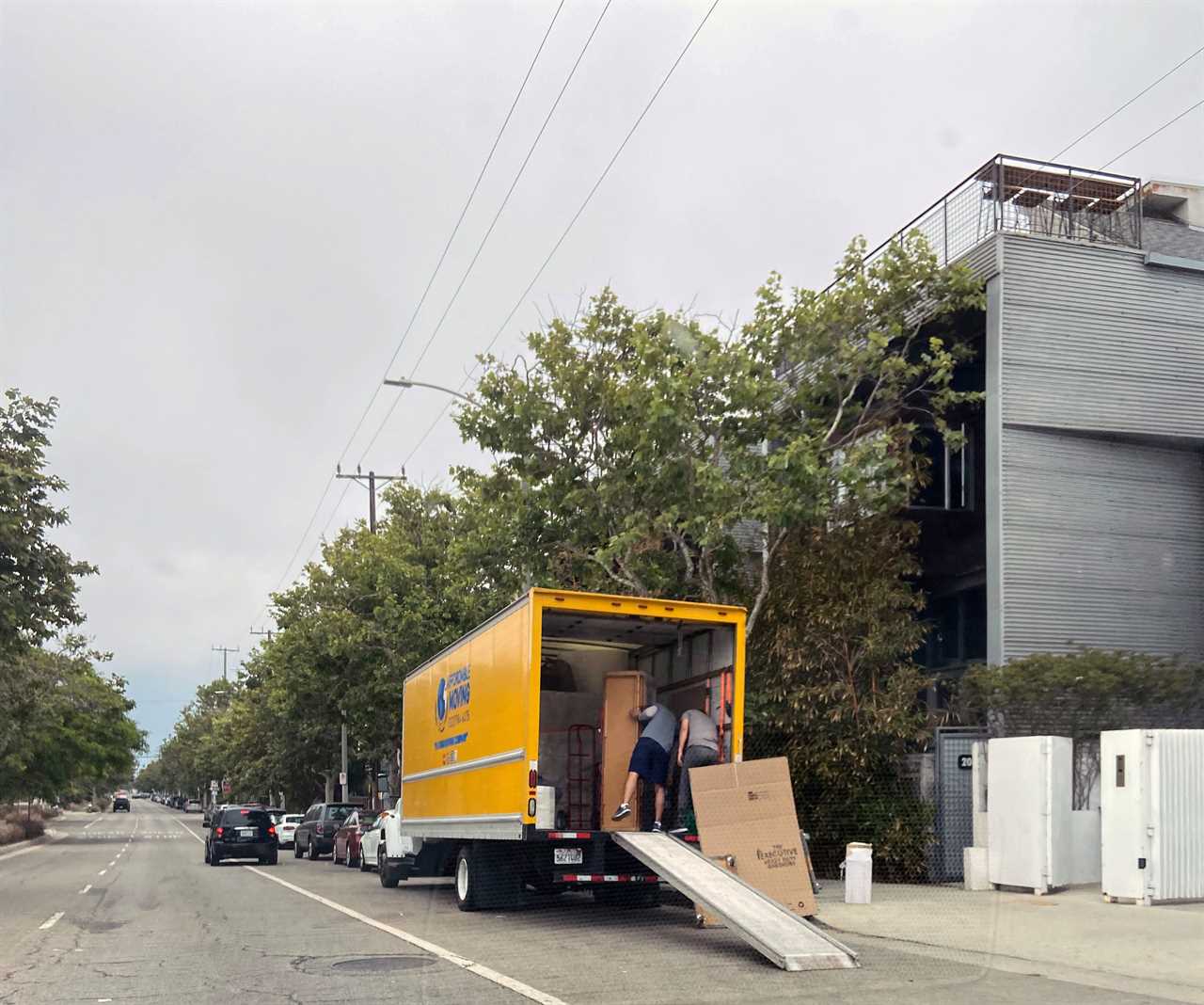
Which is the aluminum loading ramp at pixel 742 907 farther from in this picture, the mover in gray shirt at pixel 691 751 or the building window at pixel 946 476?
the building window at pixel 946 476

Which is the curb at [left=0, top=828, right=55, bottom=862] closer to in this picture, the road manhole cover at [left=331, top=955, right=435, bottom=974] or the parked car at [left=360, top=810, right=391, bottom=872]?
the parked car at [left=360, top=810, right=391, bottom=872]

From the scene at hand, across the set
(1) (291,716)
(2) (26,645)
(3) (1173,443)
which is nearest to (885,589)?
(3) (1173,443)

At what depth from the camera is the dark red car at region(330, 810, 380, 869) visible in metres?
30.6

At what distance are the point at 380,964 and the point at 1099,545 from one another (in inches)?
534

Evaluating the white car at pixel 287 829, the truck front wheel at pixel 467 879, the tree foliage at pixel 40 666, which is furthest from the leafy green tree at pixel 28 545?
the white car at pixel 287 829

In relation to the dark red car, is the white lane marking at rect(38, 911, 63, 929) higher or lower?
higher

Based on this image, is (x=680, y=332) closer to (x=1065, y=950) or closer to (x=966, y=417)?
(x=966, y=417)

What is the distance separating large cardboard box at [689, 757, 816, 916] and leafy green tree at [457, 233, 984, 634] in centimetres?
614

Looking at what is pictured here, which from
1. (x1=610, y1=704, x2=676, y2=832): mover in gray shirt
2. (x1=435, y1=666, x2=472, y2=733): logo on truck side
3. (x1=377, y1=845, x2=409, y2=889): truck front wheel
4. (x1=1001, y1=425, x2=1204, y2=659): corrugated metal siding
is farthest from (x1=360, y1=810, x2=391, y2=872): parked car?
(x1=1001, y1=425, x2=1204, y2=659): corrugated metal siding

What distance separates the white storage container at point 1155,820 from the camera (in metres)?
14.1

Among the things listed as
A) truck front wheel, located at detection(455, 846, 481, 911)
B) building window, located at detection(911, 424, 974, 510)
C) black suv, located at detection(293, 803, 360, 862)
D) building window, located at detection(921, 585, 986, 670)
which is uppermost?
building window, located at detection(911, 424, 974, 510)

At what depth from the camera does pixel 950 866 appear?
60.0 ft

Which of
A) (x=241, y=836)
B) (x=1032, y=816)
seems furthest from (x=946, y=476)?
(x=241, y=836)

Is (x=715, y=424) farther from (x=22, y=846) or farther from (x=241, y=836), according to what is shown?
(x=22, y=846)
